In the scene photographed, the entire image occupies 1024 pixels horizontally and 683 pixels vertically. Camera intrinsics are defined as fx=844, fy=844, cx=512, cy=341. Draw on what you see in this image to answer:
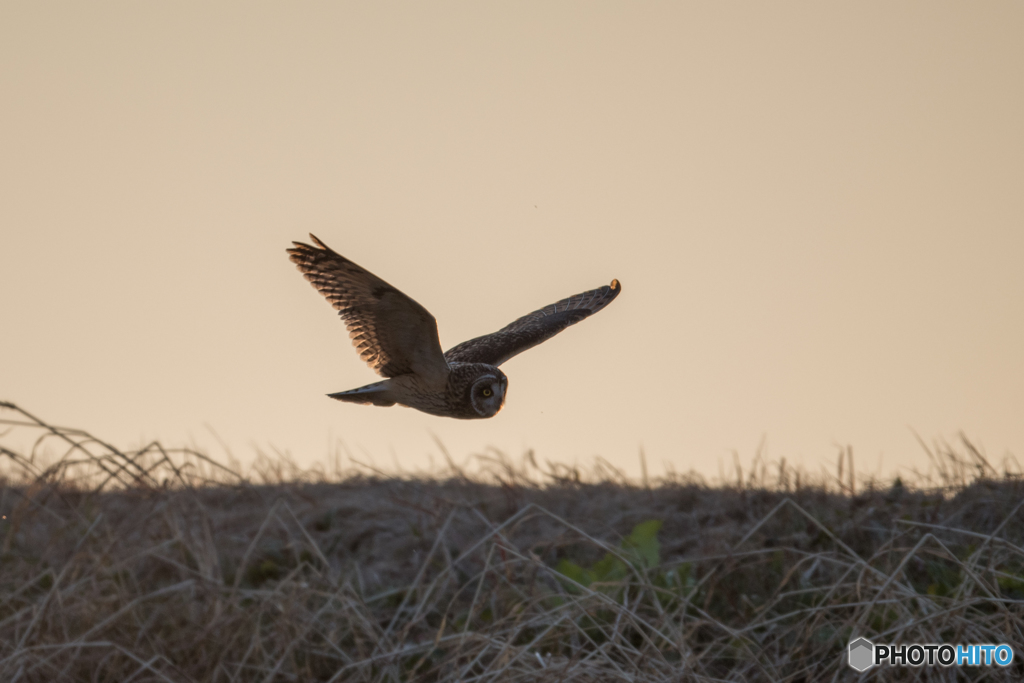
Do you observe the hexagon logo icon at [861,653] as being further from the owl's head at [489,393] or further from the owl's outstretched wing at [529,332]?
the owl's head at [489,393]

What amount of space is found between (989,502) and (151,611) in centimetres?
586

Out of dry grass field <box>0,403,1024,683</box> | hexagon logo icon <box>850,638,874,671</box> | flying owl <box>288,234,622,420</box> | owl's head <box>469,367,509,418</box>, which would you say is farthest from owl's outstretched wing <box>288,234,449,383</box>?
hexagon logo icon <box>850,638,874,671</box>

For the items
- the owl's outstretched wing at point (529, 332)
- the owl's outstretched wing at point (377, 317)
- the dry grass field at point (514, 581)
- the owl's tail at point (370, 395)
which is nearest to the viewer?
the owl's tail at point (370, 395)

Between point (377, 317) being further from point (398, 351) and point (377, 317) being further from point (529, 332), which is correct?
point (529, 332)

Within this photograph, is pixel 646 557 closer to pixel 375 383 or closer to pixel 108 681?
pixel 108 681

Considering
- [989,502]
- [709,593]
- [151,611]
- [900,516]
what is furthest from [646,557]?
[151,611]

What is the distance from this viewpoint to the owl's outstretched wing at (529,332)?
2.33 metres

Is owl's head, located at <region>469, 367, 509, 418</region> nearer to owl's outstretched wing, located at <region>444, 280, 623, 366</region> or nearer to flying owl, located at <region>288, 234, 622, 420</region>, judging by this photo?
flying owl, located at <region>288, 234, 622, 420</region>

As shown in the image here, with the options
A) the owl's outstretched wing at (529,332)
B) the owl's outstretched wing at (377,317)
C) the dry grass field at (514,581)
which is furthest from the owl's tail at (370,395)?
the dry grass field at (514,581)

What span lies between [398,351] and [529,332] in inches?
46.3

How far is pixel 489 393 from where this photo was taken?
1451 mm

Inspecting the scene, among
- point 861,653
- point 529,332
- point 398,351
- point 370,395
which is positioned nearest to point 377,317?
point 398,351

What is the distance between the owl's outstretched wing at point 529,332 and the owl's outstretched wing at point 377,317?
0.12 meters

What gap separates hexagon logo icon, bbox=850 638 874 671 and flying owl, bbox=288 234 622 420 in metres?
3.42
